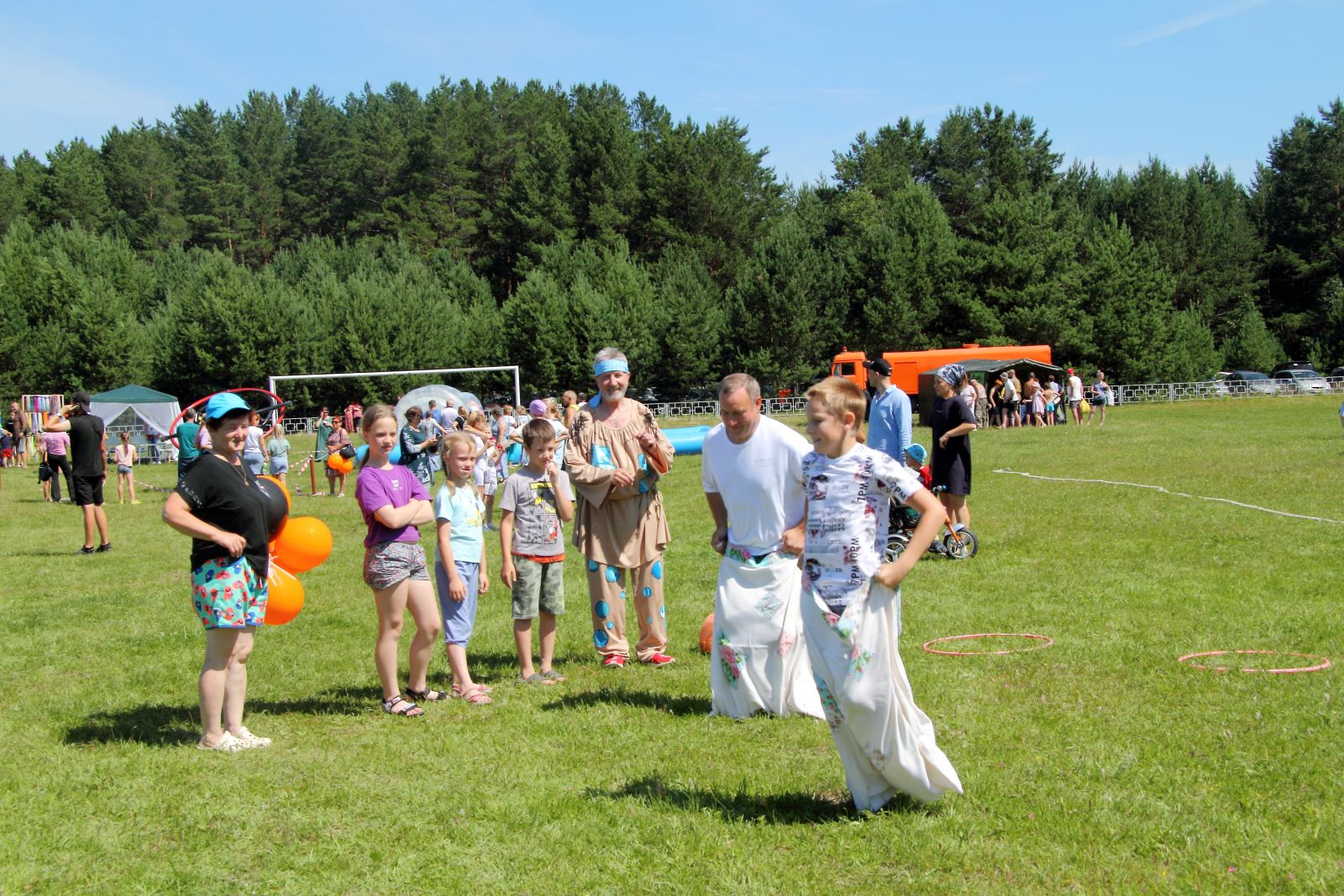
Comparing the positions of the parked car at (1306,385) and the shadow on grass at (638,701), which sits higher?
the parked car at (1306,385)

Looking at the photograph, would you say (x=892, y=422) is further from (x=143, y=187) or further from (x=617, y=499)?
(x=143, y=187)

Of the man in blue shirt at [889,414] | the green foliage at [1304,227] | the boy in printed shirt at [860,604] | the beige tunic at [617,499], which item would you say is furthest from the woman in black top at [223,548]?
the green foliage at [1304,227]

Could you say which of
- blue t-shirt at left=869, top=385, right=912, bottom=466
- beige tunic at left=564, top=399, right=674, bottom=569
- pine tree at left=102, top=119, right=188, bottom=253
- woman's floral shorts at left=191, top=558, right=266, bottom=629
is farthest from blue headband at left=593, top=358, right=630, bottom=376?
pine tree at left=102, top=119, right=188, bottom=253

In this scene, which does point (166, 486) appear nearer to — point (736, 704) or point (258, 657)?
point (258, 657)

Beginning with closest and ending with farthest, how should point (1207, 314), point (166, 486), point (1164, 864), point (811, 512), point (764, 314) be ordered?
Result: point (1164, 864), point (811, 512), point (166, 486), point (764, 314), point (1207, 314)

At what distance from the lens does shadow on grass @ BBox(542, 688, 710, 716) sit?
6.51 metres

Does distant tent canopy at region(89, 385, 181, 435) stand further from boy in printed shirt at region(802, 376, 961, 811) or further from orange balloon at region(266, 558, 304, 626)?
boy in printed shirt at region(802, 376, 961, 811)

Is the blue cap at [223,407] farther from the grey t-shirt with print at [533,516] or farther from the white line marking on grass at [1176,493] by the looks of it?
the white line marking on grass at [1176,493]

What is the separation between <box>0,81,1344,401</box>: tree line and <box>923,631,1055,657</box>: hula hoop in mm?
48291

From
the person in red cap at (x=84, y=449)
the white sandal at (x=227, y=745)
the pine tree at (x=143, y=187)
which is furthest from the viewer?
the pine tree at (x=143, y=187)

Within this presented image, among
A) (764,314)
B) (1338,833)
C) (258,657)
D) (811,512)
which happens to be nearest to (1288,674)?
(1338,833)

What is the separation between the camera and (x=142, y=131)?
83.2m

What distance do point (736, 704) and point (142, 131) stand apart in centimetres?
8981

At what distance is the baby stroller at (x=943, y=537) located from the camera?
1093 centimetres
